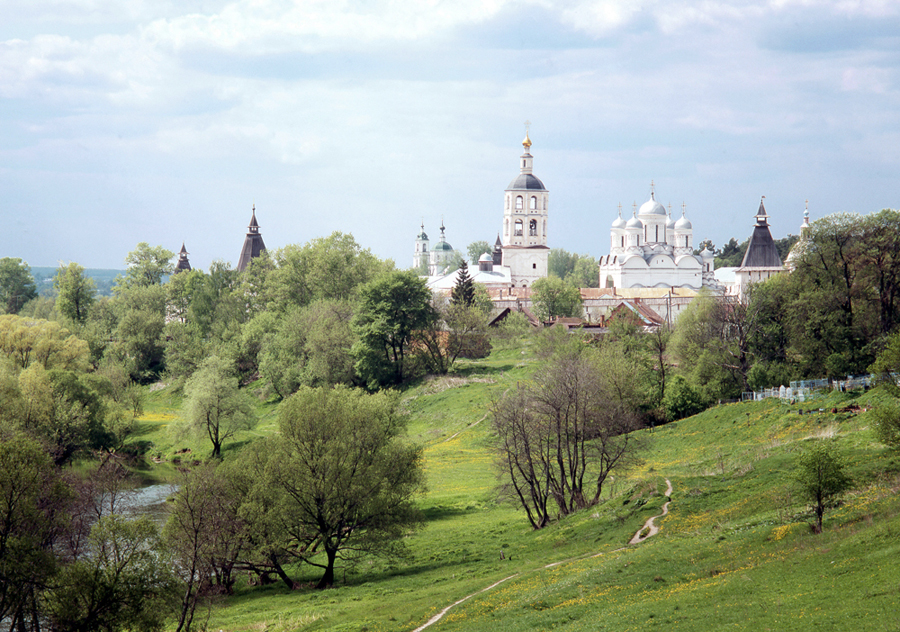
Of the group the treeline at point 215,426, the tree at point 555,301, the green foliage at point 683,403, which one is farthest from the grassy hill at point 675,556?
the tree at point 555,301

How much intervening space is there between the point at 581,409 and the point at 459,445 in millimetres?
17547

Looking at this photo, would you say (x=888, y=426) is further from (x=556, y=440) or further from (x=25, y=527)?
(x=25, y=527)

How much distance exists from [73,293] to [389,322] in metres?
40.5

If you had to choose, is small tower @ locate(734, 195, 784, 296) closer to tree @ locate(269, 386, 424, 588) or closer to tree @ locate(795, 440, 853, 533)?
tree @ locate(269, 386, 424, 588)

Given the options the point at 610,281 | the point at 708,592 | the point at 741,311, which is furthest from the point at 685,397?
the point at 610,281

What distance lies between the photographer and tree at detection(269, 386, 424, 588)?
29.2 meters

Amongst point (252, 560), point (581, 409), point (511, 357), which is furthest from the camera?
point (511, 357)

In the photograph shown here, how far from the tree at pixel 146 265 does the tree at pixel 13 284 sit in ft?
37.7

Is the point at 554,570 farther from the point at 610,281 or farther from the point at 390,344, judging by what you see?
the point at 610,281

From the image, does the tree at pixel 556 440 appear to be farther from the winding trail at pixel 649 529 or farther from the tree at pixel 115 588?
the tree at pixel 115 588

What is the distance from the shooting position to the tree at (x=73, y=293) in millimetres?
87812

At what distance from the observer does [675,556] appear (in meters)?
21.1

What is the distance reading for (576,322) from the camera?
7981cm

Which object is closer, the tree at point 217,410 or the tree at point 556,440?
the tree at point 556,440
